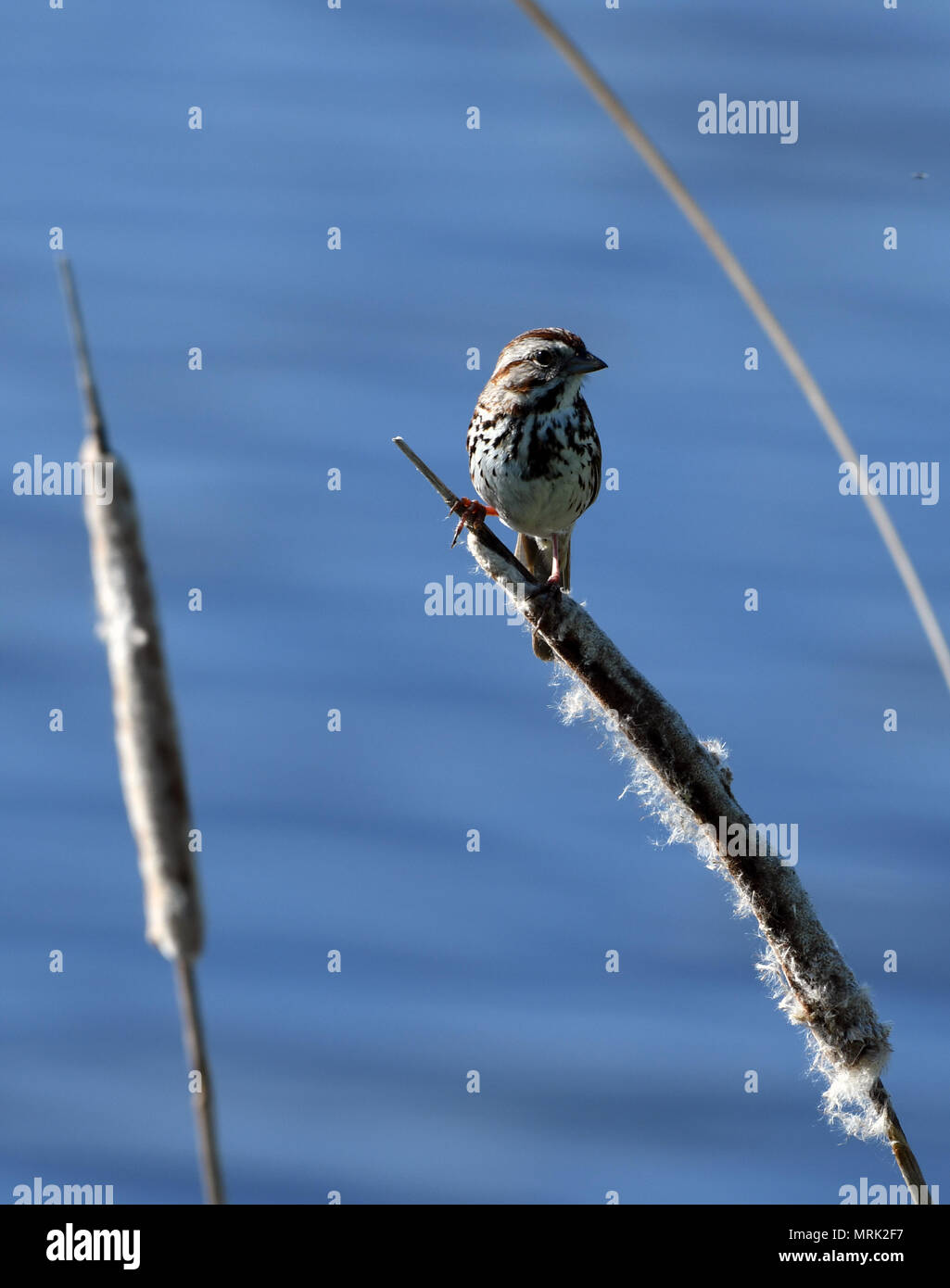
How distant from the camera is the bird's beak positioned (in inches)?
176

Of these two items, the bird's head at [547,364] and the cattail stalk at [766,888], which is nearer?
the cattail stalk at [766,888]

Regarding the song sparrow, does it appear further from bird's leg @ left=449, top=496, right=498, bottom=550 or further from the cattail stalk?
the cattail stalk

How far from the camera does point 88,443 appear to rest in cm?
100

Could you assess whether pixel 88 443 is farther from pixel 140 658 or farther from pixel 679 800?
pixel 679 800

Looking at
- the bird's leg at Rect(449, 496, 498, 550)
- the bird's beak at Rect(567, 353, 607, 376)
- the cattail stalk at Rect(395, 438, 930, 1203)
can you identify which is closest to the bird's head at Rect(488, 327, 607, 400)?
the bird's beak at Rect(567, 353, 607, 376)

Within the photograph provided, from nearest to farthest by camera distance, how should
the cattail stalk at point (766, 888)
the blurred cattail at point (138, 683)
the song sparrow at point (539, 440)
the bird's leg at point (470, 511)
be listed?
the blurred cattail at point (138, 683) < the cattail stalk at point (766, 888) < the bird's leg at point (470, 511) < the song sparrow at point (539, 440)

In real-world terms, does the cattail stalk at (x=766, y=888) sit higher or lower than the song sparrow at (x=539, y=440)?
lower

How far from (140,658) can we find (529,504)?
11.4 ft

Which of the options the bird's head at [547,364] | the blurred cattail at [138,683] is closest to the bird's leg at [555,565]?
the bird's head at [547,364]

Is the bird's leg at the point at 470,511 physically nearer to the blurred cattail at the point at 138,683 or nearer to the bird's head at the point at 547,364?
the bird's head at the point at 547,364

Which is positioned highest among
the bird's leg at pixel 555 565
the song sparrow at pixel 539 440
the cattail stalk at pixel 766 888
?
the song sparrow at pixel 539 440

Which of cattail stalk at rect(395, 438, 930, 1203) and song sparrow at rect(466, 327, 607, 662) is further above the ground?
song sparrow at rect(466, 327, 607, 662)

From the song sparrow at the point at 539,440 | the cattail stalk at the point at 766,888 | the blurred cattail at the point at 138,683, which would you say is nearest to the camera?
the blurred cattail at the point at 138,683

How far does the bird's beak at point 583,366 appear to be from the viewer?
448 centimetres
